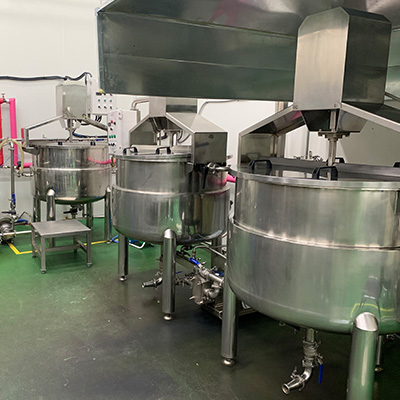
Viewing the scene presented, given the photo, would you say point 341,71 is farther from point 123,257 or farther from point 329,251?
point 123,257

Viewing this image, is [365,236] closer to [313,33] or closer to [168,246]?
[313,33]

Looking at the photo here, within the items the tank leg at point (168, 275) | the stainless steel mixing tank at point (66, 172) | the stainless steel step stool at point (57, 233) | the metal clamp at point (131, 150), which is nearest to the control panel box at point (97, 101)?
the stainless steel mixing tank at point (66, 172)

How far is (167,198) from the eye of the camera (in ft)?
8.32

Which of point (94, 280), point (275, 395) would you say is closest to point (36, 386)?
point (275, 395)

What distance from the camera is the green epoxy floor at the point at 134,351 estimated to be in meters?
1.91

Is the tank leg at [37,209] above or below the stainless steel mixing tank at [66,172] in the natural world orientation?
below

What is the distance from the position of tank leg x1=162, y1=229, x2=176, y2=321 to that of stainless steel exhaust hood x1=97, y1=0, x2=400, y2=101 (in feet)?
3.04

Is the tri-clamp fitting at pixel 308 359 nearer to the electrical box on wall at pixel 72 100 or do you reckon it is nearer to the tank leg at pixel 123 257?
the tank leg at pixel 123 257

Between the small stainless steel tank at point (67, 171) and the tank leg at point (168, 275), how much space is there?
66.7 inches

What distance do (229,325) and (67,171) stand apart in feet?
8.25

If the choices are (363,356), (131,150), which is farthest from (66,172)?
(363,356)

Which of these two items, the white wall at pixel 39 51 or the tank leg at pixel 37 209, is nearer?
the tank leg at pixel 37 209

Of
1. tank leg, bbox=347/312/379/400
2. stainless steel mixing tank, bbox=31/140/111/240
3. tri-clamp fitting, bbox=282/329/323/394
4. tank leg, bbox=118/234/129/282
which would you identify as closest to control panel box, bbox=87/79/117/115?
stainless steel mixing tank, bbox=31/140/111/240

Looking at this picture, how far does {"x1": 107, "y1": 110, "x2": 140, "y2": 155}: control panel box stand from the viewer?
13.4 ft
